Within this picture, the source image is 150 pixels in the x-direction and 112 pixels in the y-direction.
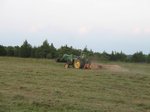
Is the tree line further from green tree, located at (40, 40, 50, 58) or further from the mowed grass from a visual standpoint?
the mowed grass

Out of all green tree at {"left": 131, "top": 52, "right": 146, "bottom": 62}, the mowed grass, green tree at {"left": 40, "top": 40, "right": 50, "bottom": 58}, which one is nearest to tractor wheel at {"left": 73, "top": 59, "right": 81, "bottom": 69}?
the mowed grass

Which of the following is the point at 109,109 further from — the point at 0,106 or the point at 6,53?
the point at 6,53

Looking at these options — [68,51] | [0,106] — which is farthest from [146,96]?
[68,51]

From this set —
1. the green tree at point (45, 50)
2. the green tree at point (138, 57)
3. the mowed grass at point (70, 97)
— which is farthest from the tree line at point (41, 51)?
the mowed grass at point (70, 97)

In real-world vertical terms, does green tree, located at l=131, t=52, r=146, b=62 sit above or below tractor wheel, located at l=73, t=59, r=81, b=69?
above

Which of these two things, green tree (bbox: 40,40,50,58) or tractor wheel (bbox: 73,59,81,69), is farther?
green tree (bbox: 40,40,50,58)

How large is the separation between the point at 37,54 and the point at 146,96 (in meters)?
49.4

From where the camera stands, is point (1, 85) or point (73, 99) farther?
point (1, 85)

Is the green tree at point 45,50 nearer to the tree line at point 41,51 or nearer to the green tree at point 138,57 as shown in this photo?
the tree line at point 41,51

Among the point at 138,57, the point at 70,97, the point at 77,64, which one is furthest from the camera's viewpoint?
the point at 138,57

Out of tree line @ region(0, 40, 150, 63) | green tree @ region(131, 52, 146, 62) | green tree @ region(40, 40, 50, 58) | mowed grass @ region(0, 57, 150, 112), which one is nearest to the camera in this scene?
mowed grass @ region(0, 57, 150, 112)

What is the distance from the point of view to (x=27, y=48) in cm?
6412

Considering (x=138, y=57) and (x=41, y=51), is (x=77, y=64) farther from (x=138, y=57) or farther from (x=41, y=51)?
(x=41, y=51)

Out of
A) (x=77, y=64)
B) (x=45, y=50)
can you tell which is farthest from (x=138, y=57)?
(x=77, y=64)
